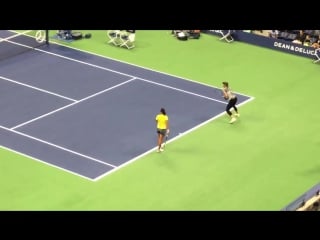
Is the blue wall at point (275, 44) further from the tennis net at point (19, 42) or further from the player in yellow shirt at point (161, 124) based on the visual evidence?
the player in yellow shirt at point (161, 124)

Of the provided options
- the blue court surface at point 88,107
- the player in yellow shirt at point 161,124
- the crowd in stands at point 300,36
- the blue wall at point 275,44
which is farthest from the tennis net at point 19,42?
the player in yellow shirt at point 161,124

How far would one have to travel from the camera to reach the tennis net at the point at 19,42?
3519 cm

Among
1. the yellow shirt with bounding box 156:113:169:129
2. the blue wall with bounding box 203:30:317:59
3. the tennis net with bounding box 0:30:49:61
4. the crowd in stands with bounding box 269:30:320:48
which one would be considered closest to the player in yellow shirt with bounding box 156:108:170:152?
the yellow shirt with bounding box 156:113:169:129

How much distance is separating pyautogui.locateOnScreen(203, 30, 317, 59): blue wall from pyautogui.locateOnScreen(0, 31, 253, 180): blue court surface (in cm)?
706

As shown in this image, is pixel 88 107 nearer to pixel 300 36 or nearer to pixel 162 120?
pixel 162 120

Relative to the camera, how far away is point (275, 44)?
37469mm

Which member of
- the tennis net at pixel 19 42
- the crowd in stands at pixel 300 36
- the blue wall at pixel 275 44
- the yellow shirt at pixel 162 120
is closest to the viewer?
the yellow shirt at pixel 162 120

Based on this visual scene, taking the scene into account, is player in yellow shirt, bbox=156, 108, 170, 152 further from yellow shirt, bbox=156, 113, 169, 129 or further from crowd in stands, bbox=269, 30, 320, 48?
crowd in stands, bbox=269, 30, 320, 48

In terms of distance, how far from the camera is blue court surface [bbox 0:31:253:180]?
25.1 m

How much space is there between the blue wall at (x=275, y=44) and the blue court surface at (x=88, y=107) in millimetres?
7059

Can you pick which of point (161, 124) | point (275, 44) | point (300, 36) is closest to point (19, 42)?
point (275, 44)

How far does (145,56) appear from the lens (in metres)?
35.6
